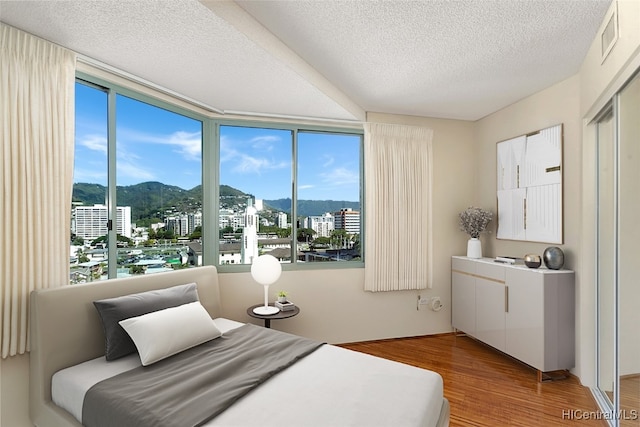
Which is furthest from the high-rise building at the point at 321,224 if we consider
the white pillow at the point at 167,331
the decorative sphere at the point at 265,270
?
the white pillow at the point at 167,331

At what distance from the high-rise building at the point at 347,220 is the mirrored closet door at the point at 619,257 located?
2.22 m

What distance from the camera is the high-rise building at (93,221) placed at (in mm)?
2473

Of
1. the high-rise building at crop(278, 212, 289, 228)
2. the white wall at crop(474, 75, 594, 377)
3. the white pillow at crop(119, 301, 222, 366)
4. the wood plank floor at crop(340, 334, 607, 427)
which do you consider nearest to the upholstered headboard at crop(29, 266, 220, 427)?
the white pillow at crop(119, 301, 222, 366)

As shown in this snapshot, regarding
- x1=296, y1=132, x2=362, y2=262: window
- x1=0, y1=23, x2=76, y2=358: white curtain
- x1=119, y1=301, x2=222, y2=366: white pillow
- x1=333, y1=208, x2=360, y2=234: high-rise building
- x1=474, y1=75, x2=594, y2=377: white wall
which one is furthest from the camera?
x1=333, y1=208, x2=360, y2=234: high-rise building

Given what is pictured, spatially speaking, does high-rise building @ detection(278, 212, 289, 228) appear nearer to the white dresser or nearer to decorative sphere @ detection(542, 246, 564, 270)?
the white dresser

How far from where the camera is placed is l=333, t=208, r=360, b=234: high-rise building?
397 centimetres

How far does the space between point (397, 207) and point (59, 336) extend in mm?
3135

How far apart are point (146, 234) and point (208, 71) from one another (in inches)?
58.5

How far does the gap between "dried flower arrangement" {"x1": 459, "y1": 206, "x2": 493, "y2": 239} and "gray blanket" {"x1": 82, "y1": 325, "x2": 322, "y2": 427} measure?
7.80 feet

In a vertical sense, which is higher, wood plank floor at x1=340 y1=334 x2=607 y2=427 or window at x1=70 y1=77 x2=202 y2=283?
window at x1=70 y1=77 x2=202 y2=283

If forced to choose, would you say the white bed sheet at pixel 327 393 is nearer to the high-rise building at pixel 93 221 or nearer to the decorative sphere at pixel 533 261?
the high-rise building at pixel 93 221

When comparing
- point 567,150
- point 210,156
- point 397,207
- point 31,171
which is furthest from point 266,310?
point 567,150

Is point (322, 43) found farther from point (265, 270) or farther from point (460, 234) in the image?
point (460, 234)

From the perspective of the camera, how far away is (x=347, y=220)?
3.99 m
